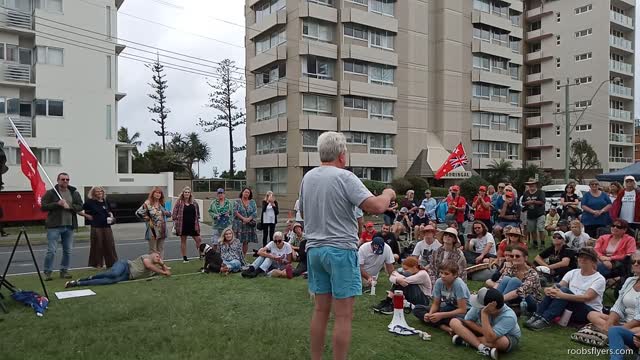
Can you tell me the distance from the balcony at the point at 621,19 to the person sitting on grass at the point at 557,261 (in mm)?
63005

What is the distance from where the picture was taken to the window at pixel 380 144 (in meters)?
40.9

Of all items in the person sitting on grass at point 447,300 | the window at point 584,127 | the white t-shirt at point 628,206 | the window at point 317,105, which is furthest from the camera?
the window at point 584,127

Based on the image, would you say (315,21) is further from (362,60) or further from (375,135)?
(375,135)

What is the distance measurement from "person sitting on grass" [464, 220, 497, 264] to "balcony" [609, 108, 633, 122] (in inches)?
2362

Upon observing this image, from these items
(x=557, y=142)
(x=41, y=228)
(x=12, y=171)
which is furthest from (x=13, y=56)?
(x=557, y=142)

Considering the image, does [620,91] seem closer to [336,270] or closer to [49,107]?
[49,107]

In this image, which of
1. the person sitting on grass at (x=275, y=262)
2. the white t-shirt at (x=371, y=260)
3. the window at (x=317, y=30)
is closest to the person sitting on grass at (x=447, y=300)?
the white t-shirt at (x=371, y=260)

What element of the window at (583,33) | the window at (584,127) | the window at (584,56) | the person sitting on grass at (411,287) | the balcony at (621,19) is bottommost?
the person sitting on grass at (411,287)

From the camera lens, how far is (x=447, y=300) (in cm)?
650

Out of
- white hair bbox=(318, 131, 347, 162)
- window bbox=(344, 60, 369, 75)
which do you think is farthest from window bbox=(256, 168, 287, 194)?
white hair bbox=(318, 131, 347, 162)

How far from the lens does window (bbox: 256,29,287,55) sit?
3928cm

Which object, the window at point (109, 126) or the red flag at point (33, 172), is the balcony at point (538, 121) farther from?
the red flag at point (33, 172)

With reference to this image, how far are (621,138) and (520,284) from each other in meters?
65.8

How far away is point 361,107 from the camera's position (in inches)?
1580
